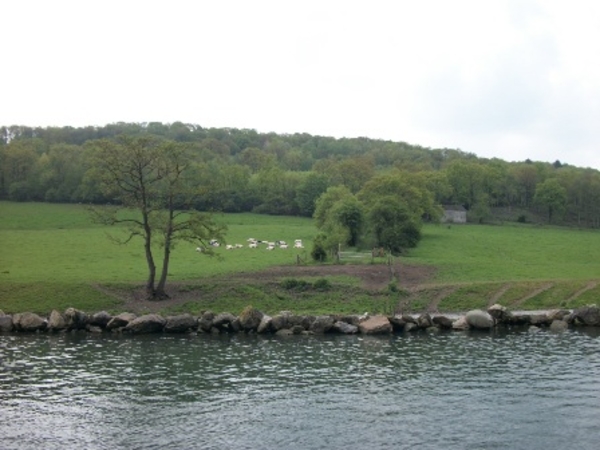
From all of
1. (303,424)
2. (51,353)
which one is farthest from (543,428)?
(51,353)

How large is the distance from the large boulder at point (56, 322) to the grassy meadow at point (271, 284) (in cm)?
379

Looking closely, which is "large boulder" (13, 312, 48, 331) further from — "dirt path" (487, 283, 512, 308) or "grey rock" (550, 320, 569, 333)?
"grey rock" (550, 320, 569, 333)

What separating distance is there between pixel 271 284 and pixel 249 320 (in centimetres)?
995

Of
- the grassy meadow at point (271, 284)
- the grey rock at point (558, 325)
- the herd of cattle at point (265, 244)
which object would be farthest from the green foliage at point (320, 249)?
the grey rock at point (558, 325)

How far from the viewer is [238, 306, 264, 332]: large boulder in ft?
155

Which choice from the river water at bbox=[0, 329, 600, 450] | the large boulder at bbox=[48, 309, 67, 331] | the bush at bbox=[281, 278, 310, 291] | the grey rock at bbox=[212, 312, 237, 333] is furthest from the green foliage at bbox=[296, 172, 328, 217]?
the river water at bbox=[0, 329, 600, 450]

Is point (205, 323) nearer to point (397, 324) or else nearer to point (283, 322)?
point (283, 322)

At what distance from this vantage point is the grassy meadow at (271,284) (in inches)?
2089

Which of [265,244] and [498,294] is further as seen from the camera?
[265,244]

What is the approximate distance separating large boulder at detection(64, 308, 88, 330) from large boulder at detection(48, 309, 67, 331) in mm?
308

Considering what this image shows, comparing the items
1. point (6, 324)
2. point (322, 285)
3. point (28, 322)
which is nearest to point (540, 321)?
point (322, 285)

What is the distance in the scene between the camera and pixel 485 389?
3072 cm

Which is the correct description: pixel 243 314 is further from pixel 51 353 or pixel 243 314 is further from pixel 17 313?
pixel 17 313

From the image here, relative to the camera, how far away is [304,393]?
3039 centimetres
